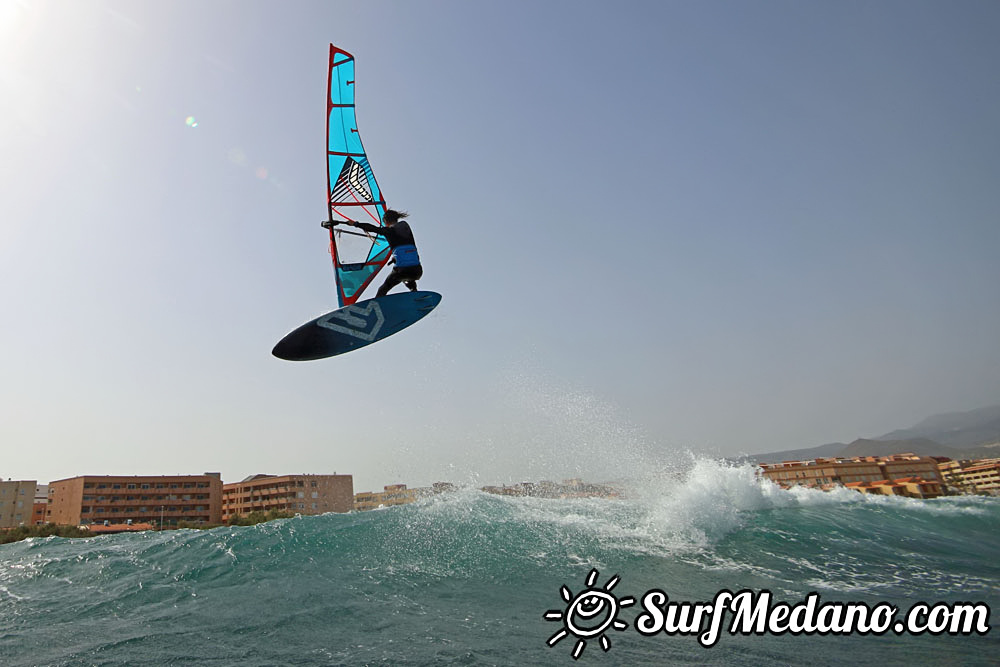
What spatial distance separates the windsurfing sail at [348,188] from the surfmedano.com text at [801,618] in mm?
4843

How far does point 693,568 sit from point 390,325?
524cm

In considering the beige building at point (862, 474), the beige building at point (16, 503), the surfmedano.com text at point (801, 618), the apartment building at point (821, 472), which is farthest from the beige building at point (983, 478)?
the beige building at point (16, 503)

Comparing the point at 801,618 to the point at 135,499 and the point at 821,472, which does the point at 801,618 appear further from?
the point at 135,499

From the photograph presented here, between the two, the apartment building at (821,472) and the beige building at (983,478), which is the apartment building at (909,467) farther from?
the beige building at (983,478)

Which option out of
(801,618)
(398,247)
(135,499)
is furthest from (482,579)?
(135,499)

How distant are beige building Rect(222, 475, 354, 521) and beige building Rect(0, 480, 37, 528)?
70.2 ft

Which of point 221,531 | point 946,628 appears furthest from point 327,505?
point 946,628

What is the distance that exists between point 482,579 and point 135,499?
73457 millimetres

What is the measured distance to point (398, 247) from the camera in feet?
19.9

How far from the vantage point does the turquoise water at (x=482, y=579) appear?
14.5ft

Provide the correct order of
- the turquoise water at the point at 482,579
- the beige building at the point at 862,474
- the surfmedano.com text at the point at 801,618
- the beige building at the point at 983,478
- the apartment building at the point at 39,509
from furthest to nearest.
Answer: the beige building at the point at 983,478 < the apartment building at the point at 39,509 < the beige building at the point at 862,474 < the surfmedano.com text at the point at 801,618 < the turquoise water at the point at 482,579

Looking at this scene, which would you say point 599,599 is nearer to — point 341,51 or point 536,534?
point 536,534

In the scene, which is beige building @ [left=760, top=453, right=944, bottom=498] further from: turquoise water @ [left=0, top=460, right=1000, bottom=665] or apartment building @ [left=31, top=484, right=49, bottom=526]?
apartment building @ [left=31, top=484, right=49, bottom=526]

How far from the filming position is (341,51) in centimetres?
680
